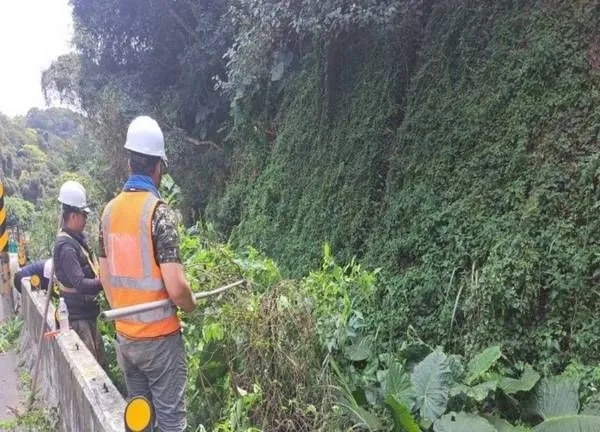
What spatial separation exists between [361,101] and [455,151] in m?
2.07

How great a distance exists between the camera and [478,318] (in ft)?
13.4

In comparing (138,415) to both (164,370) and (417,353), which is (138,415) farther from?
(417,353)

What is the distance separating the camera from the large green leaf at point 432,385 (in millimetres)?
3439

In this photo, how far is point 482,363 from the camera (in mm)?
3570

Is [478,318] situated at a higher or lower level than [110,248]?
lower

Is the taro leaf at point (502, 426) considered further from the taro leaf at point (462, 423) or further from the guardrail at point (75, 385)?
the guardrail at point (75, 385)

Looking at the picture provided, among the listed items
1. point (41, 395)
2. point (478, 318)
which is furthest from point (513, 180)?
point (41, 395)

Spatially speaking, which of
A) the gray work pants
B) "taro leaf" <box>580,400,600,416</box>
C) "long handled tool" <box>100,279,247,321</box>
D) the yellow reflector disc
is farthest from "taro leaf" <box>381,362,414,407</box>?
the yellow reflector disc

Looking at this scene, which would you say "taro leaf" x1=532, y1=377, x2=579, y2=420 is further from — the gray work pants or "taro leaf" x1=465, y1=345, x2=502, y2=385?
the gray work pants

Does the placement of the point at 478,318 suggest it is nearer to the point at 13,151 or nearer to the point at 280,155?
the point at 280,155

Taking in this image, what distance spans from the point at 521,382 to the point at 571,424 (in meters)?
0.43

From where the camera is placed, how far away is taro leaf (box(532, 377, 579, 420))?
10.5 ft

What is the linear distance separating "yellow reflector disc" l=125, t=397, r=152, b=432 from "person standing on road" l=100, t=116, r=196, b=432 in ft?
1.96

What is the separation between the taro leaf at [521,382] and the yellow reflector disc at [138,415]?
7.23 ft
